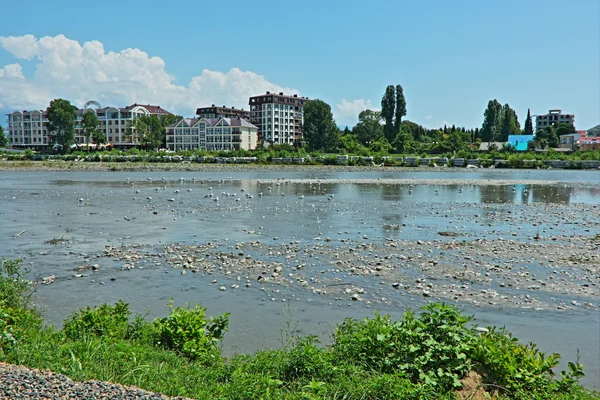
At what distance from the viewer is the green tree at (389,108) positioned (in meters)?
147

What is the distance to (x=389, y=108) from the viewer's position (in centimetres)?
14825

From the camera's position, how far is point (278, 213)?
94.3 ft

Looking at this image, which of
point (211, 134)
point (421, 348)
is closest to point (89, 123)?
point (211, 134)

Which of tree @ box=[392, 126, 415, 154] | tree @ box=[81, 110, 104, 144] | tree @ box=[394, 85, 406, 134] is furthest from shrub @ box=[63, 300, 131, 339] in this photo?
tree @ box=[81, 110, 104, 144]

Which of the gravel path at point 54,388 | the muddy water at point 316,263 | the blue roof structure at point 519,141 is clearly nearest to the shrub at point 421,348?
the muddy water at point 316,263

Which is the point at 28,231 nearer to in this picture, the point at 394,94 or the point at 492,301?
the point at 492,301

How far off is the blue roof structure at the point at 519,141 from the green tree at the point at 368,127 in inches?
1796

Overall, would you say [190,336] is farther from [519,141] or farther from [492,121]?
[492,121]

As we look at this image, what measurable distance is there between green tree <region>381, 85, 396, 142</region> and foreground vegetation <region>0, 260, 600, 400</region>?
141 meters

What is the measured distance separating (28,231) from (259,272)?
516 inches

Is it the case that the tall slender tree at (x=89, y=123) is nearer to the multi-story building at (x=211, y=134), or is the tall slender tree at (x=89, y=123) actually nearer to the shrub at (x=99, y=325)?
the multi-story building at (x=211, y=134)

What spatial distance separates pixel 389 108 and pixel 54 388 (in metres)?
148

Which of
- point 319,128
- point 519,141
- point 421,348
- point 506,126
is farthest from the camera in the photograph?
point 506,126

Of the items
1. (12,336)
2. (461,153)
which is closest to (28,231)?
(12,336)
